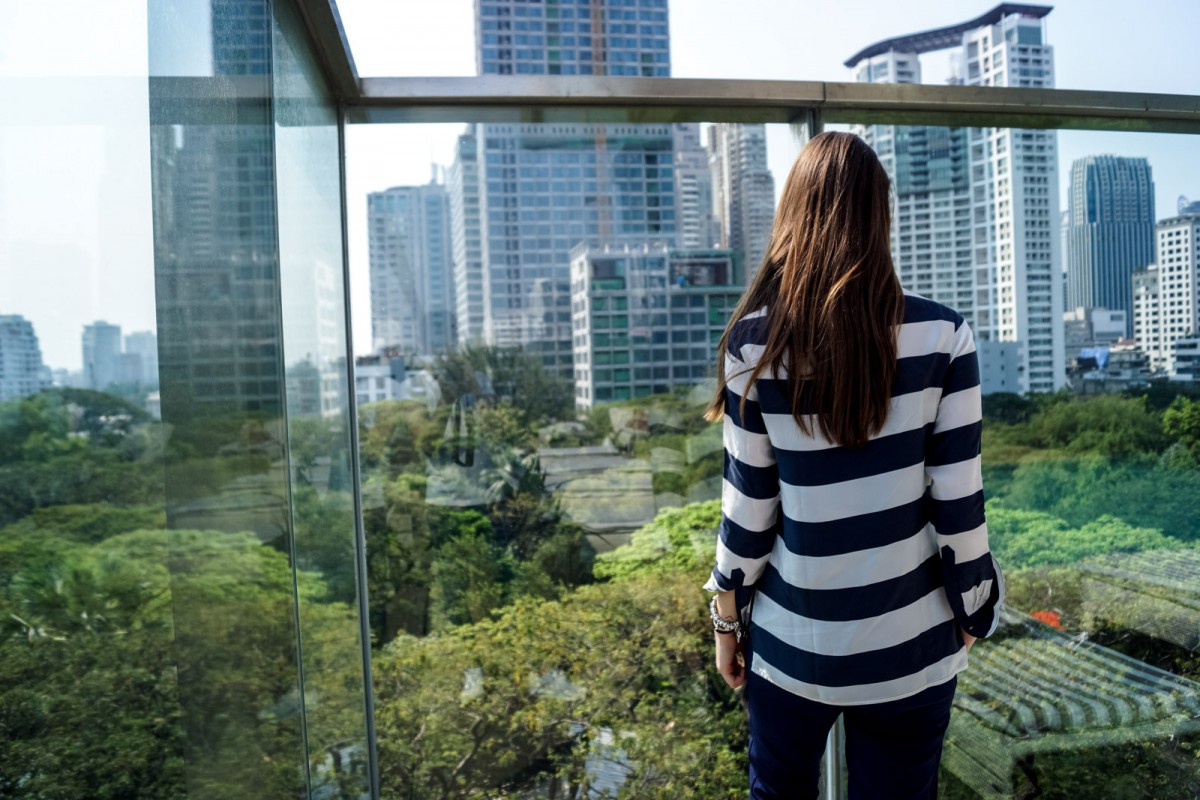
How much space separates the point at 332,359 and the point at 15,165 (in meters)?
1.23

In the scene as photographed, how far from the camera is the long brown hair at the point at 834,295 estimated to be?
1.20m

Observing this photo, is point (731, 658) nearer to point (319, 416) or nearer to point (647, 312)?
point (319, 416)

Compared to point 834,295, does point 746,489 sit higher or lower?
lower

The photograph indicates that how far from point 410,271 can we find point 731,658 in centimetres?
120

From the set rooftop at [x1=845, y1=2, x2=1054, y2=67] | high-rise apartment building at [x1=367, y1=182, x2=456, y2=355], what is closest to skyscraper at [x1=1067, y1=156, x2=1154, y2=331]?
rooftop at [x1=845, y1=2, x2=1054, y2=67]

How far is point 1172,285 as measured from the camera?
2.42 metres

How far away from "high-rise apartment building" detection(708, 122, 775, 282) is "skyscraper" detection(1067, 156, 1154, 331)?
855mm

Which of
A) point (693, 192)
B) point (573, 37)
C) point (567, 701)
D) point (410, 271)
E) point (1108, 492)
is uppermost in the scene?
point (573, 37)

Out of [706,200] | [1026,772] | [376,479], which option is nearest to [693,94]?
[706,200]

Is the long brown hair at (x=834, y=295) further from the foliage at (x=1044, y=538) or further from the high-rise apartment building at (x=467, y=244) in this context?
the foliage at (x=1044, y=538)

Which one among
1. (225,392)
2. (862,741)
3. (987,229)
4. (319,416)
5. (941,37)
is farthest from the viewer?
(941,37)

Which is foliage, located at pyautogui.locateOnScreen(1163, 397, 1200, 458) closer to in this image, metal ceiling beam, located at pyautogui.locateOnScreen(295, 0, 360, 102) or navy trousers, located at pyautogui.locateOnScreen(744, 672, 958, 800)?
navy trousers, located at pyautogui.locateOnScreen(744, 672, 958, 800)

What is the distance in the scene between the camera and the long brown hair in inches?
47.1

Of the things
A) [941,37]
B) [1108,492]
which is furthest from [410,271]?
[1108,492]
